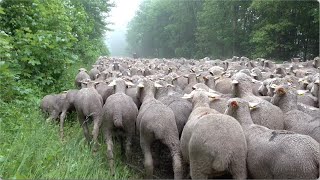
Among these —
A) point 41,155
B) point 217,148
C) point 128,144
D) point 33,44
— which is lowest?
point 128,144

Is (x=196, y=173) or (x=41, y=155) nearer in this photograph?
(x=196, y=173)

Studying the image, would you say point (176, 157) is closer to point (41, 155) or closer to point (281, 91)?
point (41, 155)

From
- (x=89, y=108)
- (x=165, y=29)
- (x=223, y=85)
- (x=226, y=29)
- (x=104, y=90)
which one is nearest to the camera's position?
(x=89, y=108)

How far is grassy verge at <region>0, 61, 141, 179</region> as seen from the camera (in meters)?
4.45

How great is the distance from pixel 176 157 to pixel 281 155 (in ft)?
6.00

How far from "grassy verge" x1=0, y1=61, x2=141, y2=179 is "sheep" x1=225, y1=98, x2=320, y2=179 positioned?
216cm

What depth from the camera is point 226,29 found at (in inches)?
1447

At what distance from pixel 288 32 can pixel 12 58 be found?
76.7 ft

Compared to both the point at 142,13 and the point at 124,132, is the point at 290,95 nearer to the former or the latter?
the point at 124,132

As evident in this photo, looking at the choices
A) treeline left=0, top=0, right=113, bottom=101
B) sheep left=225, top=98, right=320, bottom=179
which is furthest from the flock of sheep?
treeline left=0, top=0, right=113, bottom=101

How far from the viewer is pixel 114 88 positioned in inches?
314

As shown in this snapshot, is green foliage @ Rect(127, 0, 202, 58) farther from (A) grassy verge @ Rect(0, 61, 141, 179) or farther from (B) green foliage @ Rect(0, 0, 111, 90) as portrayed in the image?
(A) grassy verge @ Rect(0, 61, 141, 179)

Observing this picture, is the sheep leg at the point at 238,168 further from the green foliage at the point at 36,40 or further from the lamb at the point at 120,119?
the green foliage at the point at 36,40

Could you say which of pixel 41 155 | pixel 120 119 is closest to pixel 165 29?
pixel 120 119
